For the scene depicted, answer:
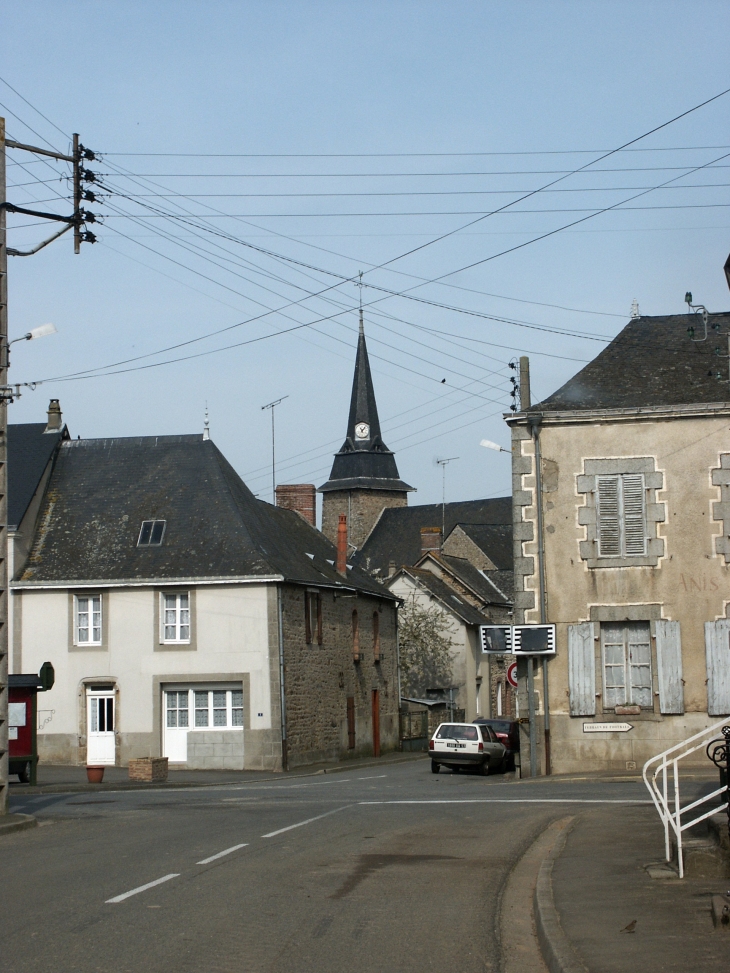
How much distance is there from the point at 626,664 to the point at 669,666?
89 cm

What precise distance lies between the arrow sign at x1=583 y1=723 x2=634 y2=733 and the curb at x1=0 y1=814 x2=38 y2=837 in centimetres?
1230

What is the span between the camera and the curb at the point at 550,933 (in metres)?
7.22

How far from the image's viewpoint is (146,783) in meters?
28.2

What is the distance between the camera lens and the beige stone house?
2462 cm

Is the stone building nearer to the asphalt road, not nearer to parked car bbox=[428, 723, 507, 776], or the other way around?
parked car bbox=[428, 723, 507, 776]

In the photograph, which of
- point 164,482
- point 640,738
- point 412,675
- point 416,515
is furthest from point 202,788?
point 416,515

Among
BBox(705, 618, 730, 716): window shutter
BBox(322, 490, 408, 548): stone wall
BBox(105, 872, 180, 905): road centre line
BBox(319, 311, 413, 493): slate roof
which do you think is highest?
BBox(319, 311, 413, 493): slate roof

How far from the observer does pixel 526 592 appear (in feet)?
83.9

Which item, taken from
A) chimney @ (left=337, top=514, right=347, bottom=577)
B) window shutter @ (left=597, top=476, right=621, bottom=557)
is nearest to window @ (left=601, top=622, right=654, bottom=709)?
window shutter @ (left=597, top=476, right=621, bottom=557)

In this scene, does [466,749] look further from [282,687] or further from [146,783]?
[146,783]

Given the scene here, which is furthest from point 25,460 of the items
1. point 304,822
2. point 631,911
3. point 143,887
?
point 631,911

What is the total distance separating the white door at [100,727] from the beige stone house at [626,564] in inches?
586

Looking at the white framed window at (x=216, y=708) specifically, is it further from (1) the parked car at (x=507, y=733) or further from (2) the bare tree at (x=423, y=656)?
(2) the bare tree at (x=423, y=656)

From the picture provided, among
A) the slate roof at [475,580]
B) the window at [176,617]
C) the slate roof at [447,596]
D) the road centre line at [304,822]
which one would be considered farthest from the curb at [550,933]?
the slate roof at [475,580]
